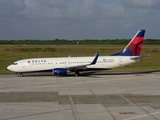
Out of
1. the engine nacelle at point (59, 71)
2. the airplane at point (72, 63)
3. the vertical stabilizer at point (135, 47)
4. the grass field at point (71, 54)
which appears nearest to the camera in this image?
the engine nacelle at point (59, 71)

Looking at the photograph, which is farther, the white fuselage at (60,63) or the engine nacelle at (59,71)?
the white fuselage at (60,63)

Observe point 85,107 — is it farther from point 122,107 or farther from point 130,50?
point 130,50

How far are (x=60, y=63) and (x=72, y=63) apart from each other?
1660mm

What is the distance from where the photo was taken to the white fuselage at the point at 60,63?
4584 cm

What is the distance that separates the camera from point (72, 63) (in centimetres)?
4666

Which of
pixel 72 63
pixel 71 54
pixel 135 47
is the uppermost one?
pixel 135 47

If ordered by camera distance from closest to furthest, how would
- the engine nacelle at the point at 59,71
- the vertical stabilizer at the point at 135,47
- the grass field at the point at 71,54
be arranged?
the engine nacelle at the point at 59,71 < the vertical stabilizer at the point at 135,47 < the grass field at the point at 71,54

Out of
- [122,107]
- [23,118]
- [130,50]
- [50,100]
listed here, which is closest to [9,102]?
[50,100]

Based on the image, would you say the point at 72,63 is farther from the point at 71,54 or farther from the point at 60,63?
the point at 71,54

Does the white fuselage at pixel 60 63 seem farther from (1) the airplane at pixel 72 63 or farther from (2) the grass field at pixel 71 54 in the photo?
(2) the grass field at pixel 71 54

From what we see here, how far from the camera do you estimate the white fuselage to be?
45.8m

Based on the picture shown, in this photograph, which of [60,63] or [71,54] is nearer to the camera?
[60,63]

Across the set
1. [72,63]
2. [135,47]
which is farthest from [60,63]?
[135,47]

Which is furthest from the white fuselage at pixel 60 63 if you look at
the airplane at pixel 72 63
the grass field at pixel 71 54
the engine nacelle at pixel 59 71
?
the grass field at pixel 71 54
